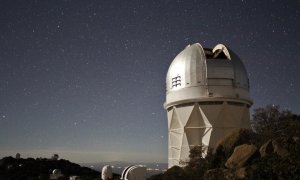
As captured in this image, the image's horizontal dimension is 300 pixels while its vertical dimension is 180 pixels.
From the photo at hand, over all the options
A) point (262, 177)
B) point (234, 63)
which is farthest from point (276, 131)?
point (234, 63)

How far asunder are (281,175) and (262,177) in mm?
960

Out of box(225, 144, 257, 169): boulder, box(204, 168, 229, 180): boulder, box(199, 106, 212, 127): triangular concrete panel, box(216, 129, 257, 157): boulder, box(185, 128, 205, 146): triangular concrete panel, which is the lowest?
box(204, 168, 229, 180): boulder

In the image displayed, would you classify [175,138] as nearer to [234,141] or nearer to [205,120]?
[205,120]

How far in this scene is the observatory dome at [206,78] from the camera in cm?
3128

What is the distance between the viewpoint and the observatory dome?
3128 cm

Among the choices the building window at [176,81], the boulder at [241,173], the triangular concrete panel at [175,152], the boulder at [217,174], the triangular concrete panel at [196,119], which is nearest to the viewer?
the boulder at [241,173]

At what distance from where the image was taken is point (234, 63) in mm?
32406

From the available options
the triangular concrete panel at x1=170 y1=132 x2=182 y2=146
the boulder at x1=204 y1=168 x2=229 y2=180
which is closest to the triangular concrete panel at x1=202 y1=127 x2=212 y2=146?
the triangular concrete panel at x1=170 y1=132 x2=182 y2=146

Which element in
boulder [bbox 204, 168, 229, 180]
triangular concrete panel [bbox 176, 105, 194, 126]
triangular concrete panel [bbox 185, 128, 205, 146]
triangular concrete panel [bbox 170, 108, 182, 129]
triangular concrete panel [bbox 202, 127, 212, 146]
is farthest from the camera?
triangular concrete panel [bbox 170, 108, 182, 129]

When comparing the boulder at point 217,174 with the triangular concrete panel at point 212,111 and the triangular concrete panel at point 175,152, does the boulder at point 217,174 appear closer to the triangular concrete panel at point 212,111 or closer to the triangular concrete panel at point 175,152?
the triangular concrete panel at point 212,111

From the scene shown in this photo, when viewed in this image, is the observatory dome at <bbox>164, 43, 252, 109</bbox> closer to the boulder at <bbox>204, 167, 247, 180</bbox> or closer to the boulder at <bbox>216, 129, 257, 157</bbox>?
the boulder at <bbox>216, 129, 257, 157</bbox>

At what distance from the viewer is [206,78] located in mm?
31344

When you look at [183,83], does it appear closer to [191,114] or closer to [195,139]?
[191,114]

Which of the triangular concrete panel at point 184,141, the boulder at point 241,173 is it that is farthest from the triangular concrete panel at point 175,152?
the boulder at point 241,173
